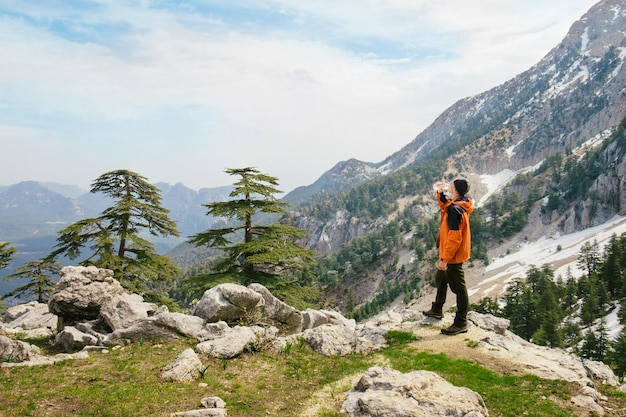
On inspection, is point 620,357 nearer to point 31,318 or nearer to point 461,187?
point 461,187

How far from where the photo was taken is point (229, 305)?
1436cm

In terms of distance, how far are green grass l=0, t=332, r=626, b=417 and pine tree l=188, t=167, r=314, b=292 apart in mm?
7616

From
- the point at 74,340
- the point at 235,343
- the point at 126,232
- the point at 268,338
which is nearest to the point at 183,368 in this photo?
the point at 235,343

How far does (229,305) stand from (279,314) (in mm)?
2279

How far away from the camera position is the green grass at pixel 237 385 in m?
8.41

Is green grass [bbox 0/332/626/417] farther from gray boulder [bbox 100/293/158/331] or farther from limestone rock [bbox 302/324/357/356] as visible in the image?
gray boulder [bbox 100/293/158/331]

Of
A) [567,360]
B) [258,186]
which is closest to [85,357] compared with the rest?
[258,186]

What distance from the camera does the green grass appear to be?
8.41m

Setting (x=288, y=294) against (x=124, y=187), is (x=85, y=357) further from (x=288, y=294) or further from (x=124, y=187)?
(x=124, y=187)

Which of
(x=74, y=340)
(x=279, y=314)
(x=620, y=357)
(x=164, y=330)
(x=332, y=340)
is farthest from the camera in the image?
(x=620, y=357)

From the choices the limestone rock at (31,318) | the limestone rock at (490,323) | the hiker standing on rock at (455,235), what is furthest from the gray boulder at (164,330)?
the limestone rock at (490,323)

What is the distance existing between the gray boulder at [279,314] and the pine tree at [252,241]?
363cm

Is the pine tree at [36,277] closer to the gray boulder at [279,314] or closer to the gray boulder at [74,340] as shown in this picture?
the gray boulder at [74,340]

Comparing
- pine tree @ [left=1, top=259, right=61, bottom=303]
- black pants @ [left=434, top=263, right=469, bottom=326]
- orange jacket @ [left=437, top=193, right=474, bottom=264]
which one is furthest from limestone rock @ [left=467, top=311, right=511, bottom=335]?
pine tree @ [left=1, top=259, right=61, bottom=303]
